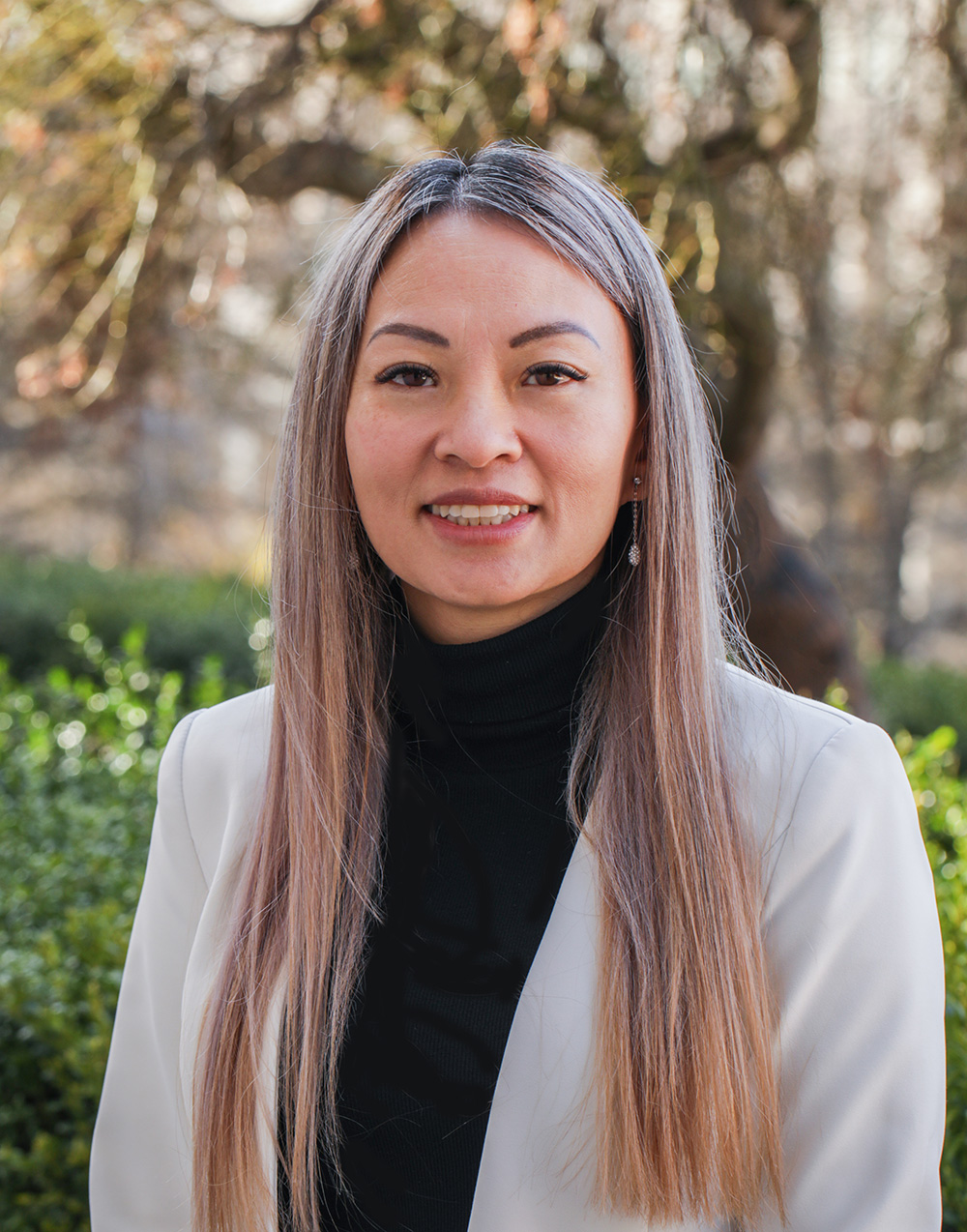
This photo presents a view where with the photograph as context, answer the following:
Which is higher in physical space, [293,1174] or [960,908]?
[960,908]

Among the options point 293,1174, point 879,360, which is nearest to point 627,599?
point 293,1174

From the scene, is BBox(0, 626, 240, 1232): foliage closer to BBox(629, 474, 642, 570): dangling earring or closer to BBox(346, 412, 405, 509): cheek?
BBox(346, 412, 405, 509): cheek

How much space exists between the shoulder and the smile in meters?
0.50

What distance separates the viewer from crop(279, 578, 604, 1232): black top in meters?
1.37

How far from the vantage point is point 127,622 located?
747cm

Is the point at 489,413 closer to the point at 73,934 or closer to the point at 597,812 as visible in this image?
the point at 597,812

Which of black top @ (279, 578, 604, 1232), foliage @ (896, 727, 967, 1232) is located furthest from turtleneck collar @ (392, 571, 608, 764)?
foliage @ (896, 727, 967, 1232)

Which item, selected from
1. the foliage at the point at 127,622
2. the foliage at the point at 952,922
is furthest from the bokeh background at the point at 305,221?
the foliage at the point at 127,622

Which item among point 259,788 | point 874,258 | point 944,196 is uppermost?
point 874,258

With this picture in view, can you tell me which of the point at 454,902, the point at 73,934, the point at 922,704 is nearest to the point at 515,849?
the point at 454,902

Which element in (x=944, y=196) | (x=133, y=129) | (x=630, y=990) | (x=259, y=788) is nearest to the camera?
(x=630, y=990)

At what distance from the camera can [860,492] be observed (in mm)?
14250

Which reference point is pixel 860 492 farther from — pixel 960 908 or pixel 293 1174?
pixel 293 1174

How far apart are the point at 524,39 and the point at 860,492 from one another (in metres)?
12.2
